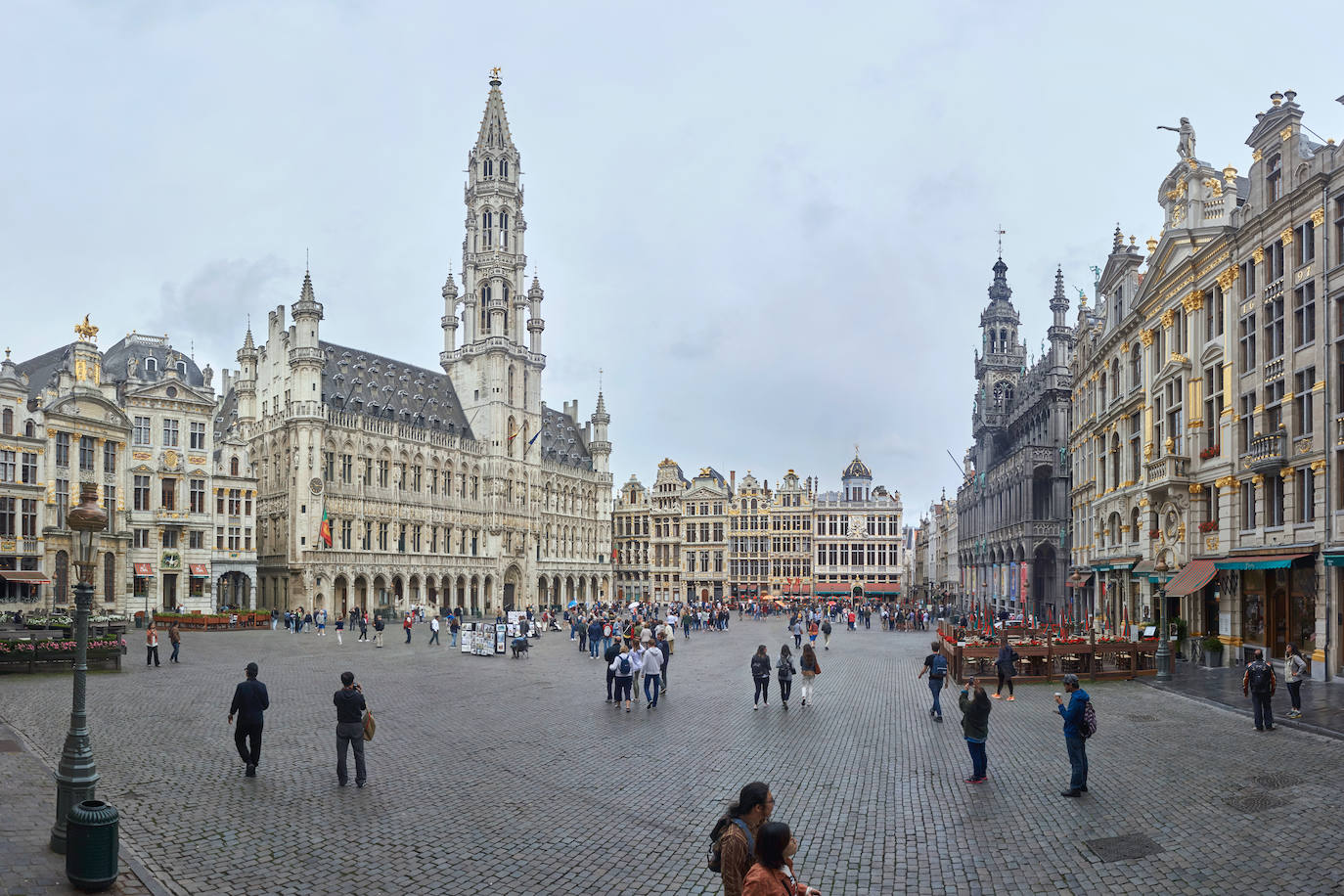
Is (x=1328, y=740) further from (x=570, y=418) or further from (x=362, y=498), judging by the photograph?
(x=570, y=418)

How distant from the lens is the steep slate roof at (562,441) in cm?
11374

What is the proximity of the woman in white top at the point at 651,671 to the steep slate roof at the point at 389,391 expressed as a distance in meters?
65.5

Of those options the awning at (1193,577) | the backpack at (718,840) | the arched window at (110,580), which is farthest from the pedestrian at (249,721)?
the arched window at (110,580)

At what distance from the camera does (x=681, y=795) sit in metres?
14.2

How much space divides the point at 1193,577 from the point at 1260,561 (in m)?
3.70

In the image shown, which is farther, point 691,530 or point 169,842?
point 691,530

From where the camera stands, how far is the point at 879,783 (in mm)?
14969

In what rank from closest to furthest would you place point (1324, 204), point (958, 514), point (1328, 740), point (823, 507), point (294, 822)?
point (294, 822) → point (1328, 740) → point (1324, 204) → point (958, 514) → point (823, 507)

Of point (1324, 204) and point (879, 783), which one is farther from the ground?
point (1324, 204)

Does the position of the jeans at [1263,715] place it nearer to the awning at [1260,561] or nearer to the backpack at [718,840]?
the awning at [1260,561]

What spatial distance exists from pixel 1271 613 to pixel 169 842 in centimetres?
3032

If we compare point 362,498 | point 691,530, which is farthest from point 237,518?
point 691,530

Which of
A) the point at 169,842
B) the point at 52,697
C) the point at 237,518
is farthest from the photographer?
the point at 237,518

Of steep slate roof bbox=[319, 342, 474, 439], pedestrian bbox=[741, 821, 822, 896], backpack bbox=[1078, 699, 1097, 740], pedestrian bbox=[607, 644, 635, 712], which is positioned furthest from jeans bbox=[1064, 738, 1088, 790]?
steep slate roof bbox=[319, 342, 474, 439]
